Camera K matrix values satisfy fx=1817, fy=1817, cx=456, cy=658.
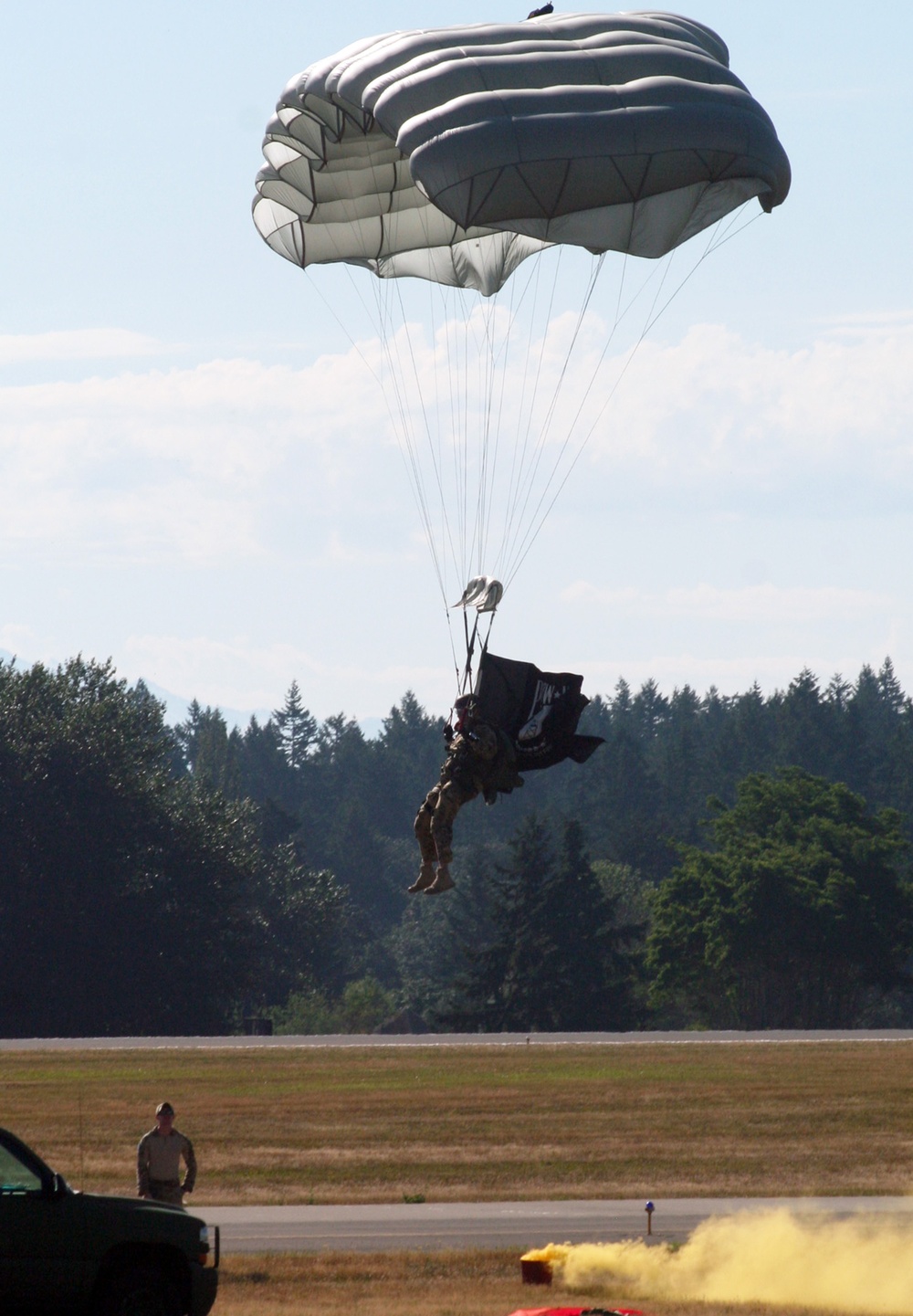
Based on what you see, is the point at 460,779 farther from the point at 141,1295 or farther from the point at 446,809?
the point at 141,1295

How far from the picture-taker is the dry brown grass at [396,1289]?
16.2 metres

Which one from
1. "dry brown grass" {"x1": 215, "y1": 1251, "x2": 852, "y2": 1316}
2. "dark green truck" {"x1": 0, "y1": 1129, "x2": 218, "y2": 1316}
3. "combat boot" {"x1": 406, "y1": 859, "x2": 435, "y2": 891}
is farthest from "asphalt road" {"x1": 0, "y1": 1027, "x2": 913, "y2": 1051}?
"dark green truck" {"x1": 0, "y1": 1129, "x2": 218, "y2": 1316}

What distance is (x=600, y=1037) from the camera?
167ft

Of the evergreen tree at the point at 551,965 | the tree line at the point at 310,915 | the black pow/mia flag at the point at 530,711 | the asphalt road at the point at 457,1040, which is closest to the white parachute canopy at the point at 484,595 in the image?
the black pow/mia flag at the point at 530,711

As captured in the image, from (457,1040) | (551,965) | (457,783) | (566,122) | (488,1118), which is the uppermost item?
(566,122)

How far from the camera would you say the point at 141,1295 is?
11945 millimetres

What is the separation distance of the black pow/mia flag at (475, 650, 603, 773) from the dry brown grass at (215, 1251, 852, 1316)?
574 cm

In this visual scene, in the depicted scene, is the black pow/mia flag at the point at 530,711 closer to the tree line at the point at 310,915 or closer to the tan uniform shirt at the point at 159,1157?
the tan uniform shirt at the point at 159,1157

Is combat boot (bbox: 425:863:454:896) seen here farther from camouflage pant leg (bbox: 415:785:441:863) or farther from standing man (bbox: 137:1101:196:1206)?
standing man (bbox: 137:1101:196:1206)

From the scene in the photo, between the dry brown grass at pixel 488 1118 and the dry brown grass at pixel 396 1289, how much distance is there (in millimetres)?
5810

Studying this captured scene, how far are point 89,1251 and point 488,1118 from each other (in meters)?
22.0

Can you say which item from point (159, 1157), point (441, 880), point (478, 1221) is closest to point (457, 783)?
point (441, 880)

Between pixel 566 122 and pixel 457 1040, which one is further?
pixel 457 1040

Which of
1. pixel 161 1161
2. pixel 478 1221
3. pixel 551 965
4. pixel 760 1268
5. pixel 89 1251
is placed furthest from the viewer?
pixel 551 965
